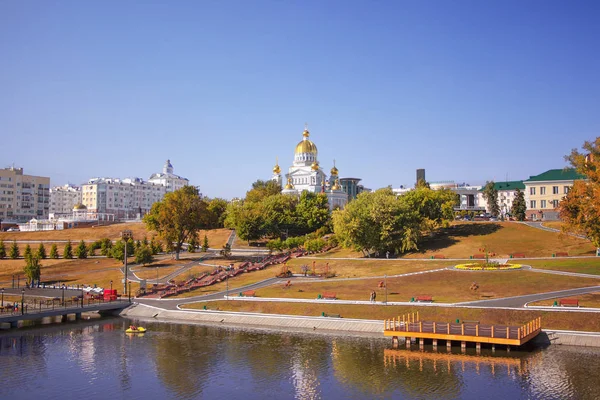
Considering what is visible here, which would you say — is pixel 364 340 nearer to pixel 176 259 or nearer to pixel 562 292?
pixel 562 292

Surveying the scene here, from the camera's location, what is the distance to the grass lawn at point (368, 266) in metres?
81.2

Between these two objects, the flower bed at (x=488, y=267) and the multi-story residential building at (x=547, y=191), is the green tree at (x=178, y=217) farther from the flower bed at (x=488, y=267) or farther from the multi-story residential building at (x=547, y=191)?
the multi-story residential building at (x=547, y=191)

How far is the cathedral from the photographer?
169 meters

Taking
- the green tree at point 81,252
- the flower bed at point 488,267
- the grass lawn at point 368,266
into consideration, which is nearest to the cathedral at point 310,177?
the green tree at point 81,252

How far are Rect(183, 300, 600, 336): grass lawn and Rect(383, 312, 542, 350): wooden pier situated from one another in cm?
137

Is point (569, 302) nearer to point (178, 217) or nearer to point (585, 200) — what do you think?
point (585, 200)

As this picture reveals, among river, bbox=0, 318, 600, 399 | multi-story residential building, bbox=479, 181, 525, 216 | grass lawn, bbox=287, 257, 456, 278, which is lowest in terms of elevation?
river, bbox=0, 318, 600, 399

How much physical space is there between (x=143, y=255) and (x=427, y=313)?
58.3m

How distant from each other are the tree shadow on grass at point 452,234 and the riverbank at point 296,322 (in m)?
39.7

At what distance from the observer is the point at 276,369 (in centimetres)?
4509

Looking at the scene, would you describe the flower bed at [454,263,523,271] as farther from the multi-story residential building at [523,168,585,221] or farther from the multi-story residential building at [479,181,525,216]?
the multi-story residential building at [479,181,525,216]

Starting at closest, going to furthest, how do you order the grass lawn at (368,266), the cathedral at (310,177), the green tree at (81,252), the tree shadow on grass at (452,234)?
the grass lawn at (368,266) → the tree shadow on grass at (452,234) → the green tree at (81,252) → the cathedral at (310,177)

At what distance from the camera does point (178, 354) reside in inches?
1971

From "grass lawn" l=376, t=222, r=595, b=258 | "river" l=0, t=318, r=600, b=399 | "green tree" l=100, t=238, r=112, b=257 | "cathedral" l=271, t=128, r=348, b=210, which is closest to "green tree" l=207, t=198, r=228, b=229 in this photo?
"cathedral" l=271, t=128, r=348, b=210
